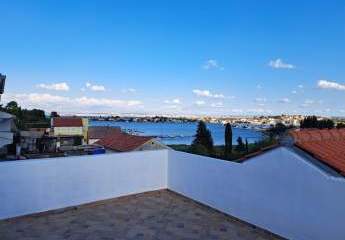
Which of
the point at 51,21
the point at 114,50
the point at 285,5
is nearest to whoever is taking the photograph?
the point at 285,5

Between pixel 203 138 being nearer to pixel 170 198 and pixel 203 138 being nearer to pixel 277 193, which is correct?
pixel 170 198

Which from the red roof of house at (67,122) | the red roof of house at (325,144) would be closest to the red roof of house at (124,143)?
the red roof of house at (325,144)

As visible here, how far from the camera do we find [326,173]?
14.7 feet

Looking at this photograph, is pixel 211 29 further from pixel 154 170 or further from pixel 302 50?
pixel 154 170

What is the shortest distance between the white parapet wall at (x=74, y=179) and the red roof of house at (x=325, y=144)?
352 cm

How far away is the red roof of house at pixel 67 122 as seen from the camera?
45.0 m

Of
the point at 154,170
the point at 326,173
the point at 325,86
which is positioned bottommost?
the point at 154,170

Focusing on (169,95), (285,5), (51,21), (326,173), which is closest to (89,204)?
(326,173)

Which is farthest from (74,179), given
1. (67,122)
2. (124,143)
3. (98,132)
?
(98,132)

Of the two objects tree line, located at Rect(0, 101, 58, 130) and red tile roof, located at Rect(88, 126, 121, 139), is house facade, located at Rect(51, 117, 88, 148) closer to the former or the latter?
red tile roof, located at Rect(88, 126, 121, 139)

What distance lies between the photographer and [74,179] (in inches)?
255

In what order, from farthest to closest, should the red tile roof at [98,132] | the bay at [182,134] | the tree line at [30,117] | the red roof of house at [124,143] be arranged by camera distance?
the bay at [182,134] → the red tile roof at [98,132] → the tree line at [30,117] → the red roof of house at [124,143]

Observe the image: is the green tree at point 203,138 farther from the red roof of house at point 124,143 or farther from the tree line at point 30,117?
the tree line at point 30,117

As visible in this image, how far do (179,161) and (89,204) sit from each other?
2.22 metres
